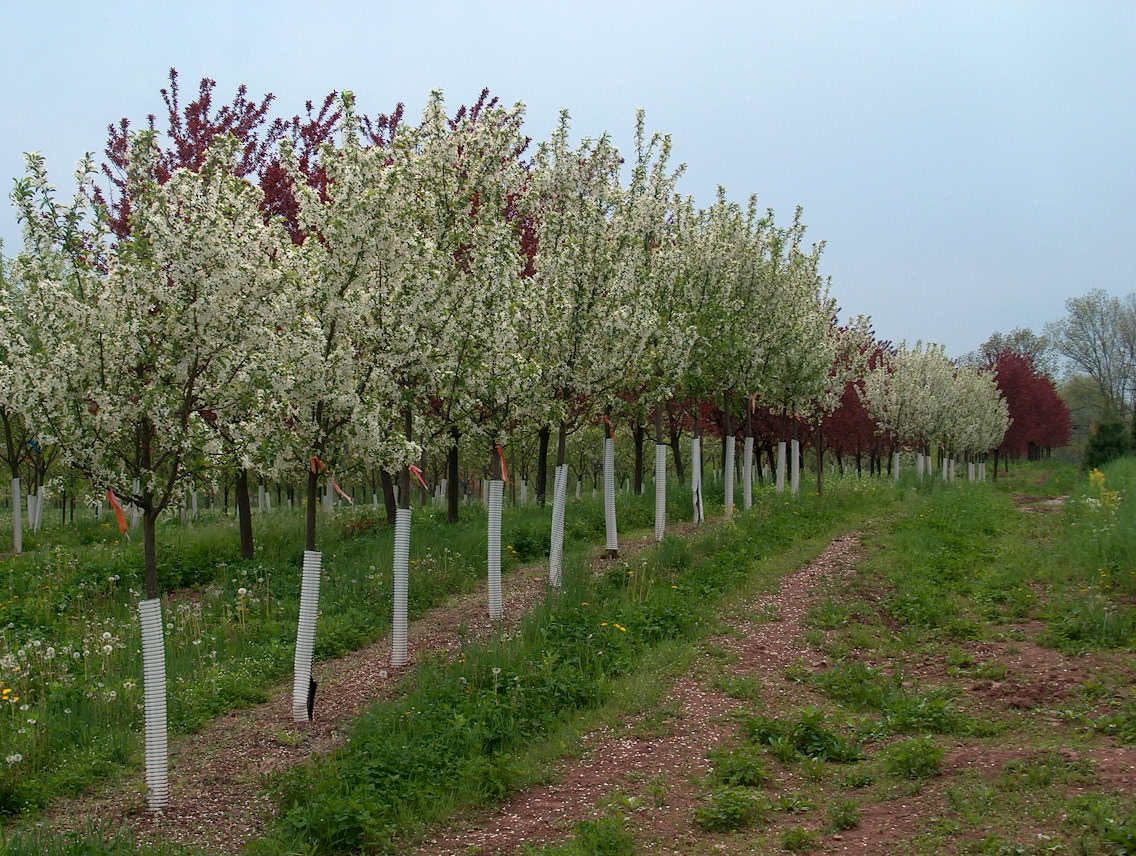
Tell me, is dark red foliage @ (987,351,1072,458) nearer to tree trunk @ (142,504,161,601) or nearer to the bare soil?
the bare soil

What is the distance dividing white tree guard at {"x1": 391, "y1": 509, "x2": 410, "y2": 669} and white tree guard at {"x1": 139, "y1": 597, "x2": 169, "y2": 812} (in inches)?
117

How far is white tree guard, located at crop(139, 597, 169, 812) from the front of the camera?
6598 mm

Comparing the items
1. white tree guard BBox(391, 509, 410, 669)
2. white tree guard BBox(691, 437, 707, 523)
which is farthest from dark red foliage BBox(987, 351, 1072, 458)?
white tree guard BBox(391, 509, 410, 669)

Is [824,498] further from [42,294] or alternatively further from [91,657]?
[42,294]

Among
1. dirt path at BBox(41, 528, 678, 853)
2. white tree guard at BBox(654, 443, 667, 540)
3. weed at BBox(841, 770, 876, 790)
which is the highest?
white tree guard at BBox(654, 443, 667, 540)

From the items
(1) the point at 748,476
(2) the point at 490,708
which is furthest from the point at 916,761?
(1) the point at 748,476

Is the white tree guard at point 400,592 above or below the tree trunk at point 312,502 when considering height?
below

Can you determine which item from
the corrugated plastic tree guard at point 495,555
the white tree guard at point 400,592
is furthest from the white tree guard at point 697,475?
the white tree guard at point 400,592

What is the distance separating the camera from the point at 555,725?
25.2ft

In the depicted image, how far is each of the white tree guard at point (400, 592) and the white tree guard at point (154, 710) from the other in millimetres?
2969

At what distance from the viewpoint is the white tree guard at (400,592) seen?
31.7 ft

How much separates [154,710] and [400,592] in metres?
3.18

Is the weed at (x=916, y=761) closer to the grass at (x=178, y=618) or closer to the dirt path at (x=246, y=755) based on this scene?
the dirt path at (x=246, y=755)

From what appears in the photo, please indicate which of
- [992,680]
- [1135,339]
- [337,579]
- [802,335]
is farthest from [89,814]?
[1135,339]
